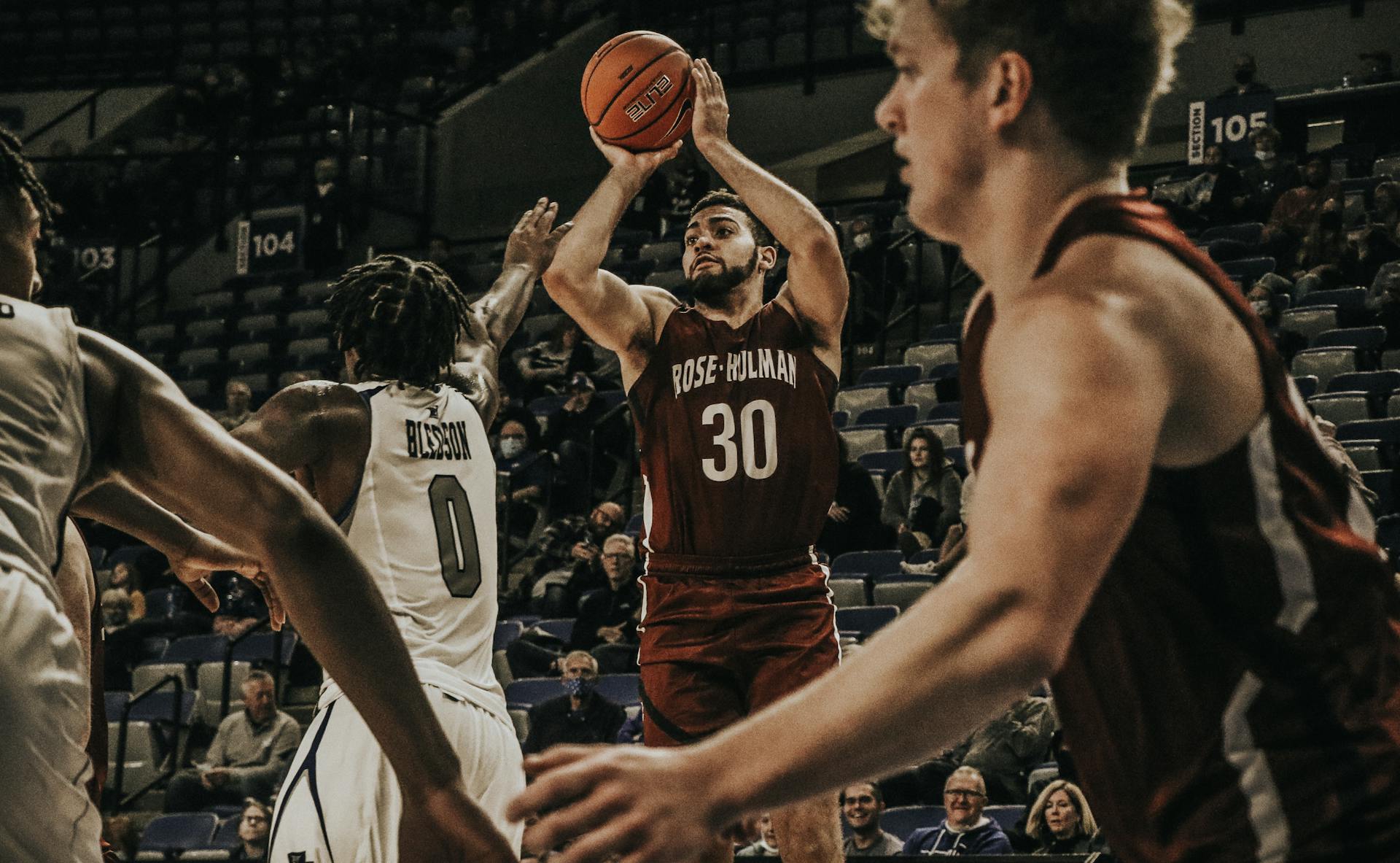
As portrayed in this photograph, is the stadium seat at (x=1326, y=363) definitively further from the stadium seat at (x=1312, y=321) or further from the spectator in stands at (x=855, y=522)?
the spectator in stands at (x=855, y=522)

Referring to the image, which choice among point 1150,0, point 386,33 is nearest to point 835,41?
point 386,33

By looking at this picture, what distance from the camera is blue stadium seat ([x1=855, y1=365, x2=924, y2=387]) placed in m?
13.1

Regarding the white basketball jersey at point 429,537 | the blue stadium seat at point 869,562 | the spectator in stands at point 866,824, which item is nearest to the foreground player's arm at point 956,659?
the white basketball jersey at point 429,537

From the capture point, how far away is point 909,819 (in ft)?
27.3

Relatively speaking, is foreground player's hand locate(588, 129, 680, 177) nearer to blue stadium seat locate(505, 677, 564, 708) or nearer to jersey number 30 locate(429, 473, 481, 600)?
jersey number 30 locate(429, 473, 481, 600)

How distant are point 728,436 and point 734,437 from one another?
0.9 inches

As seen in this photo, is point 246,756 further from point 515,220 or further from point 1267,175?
point 515,220

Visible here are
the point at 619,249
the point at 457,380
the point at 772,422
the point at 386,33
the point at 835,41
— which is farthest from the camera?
the point at 386,33

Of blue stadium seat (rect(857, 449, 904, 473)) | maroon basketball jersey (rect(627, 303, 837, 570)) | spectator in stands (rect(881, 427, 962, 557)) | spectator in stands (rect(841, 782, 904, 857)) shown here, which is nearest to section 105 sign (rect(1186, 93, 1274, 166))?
blue stadium seat (rect(857, 449, 904, 473))

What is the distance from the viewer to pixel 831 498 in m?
5.51

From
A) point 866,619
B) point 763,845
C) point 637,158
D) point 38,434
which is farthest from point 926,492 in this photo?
point 38,434

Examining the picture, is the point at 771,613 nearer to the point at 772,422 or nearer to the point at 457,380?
the point at 772,422

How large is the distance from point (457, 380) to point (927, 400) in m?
7.84

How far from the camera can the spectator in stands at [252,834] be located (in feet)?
32.5
